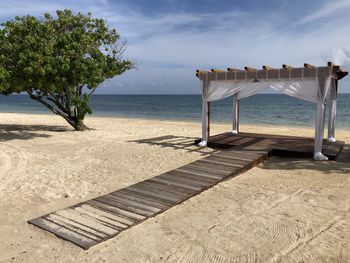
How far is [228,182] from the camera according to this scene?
6184 millimetres

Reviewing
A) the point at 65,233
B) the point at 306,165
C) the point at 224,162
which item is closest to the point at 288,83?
the point at 306,165

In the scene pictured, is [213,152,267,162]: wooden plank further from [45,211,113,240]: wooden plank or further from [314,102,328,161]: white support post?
[45,211,113,240]: wooden plank

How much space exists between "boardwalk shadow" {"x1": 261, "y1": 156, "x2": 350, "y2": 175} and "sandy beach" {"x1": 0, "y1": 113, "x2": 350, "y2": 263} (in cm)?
2

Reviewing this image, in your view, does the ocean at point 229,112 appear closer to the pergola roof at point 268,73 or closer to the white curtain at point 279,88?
the white curtain at point 279,88

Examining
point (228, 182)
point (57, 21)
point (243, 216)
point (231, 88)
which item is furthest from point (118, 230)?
point (57, 21)

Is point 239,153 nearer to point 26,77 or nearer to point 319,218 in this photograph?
point 319,218

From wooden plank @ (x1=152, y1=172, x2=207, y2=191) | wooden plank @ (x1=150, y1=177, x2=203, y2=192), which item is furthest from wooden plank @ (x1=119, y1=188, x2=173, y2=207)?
wooden plank @ (x1=152, y1=172, x2=207, y2=191)

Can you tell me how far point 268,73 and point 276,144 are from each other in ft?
7.81

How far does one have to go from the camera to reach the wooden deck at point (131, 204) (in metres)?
3.93

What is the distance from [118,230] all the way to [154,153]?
16.5 ft

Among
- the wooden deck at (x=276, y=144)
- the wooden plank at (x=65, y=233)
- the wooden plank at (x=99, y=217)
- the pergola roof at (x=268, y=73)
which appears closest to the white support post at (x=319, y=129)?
the wooden deck at (x=276, y=144)

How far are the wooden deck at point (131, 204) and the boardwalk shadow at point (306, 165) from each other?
87cm

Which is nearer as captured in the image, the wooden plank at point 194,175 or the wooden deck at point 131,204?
the wooden deck at point 131,204

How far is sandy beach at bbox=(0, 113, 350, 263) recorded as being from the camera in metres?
3.47
